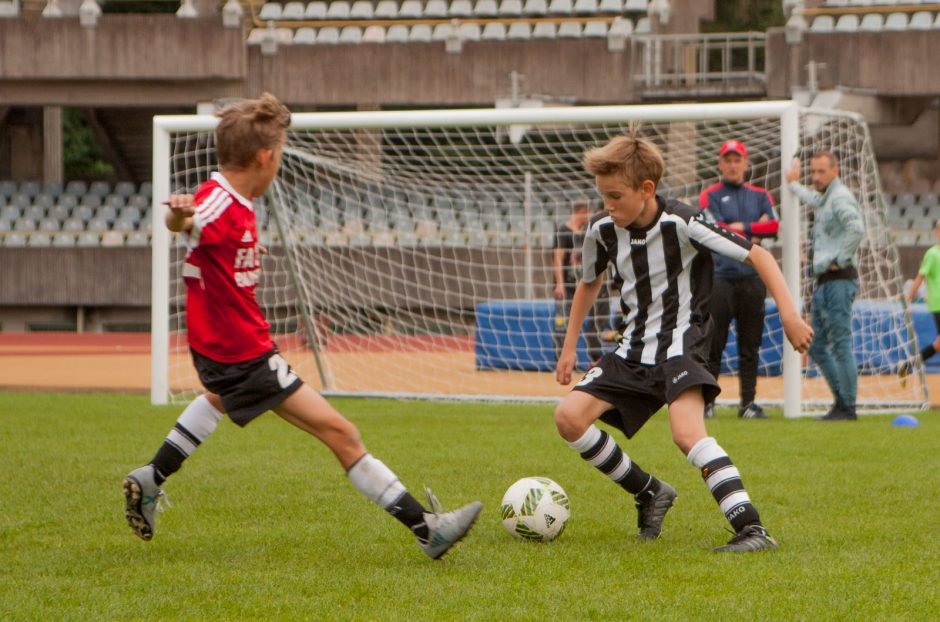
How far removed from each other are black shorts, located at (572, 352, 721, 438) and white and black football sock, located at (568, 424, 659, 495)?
0.08 meters

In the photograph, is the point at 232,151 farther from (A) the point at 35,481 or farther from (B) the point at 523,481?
(A) the point at 35,481

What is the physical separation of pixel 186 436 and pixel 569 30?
19.1 m

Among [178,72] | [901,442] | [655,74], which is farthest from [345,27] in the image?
[901,442]

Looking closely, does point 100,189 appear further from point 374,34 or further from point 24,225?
point 374,34

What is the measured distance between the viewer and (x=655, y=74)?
21.4 metres

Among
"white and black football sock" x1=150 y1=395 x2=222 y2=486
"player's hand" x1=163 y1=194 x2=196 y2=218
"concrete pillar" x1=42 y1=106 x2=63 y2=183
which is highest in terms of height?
"concrete pillar" x1=42 y1=106 x2=63 y2=183

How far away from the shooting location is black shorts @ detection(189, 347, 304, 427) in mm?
4289

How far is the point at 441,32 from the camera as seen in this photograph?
2289 cm

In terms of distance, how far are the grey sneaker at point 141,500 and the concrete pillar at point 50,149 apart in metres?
23.1

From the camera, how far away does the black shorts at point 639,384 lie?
4.59 m

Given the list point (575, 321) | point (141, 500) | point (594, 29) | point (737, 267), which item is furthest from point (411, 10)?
point (141, 500)

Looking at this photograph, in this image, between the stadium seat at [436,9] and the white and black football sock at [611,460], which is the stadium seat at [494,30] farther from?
the white and black football sock at [611,460]

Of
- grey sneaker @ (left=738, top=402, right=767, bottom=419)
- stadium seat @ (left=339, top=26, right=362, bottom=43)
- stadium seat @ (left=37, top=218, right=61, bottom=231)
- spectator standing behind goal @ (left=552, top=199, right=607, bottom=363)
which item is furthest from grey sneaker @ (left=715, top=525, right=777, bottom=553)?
stadium seat @ (left=37, top=218, right=61, bottom=231)

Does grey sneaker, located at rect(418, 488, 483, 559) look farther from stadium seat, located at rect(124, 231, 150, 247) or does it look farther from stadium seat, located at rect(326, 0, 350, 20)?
stadium seat, located at rect(326, 0, 350, 20)
